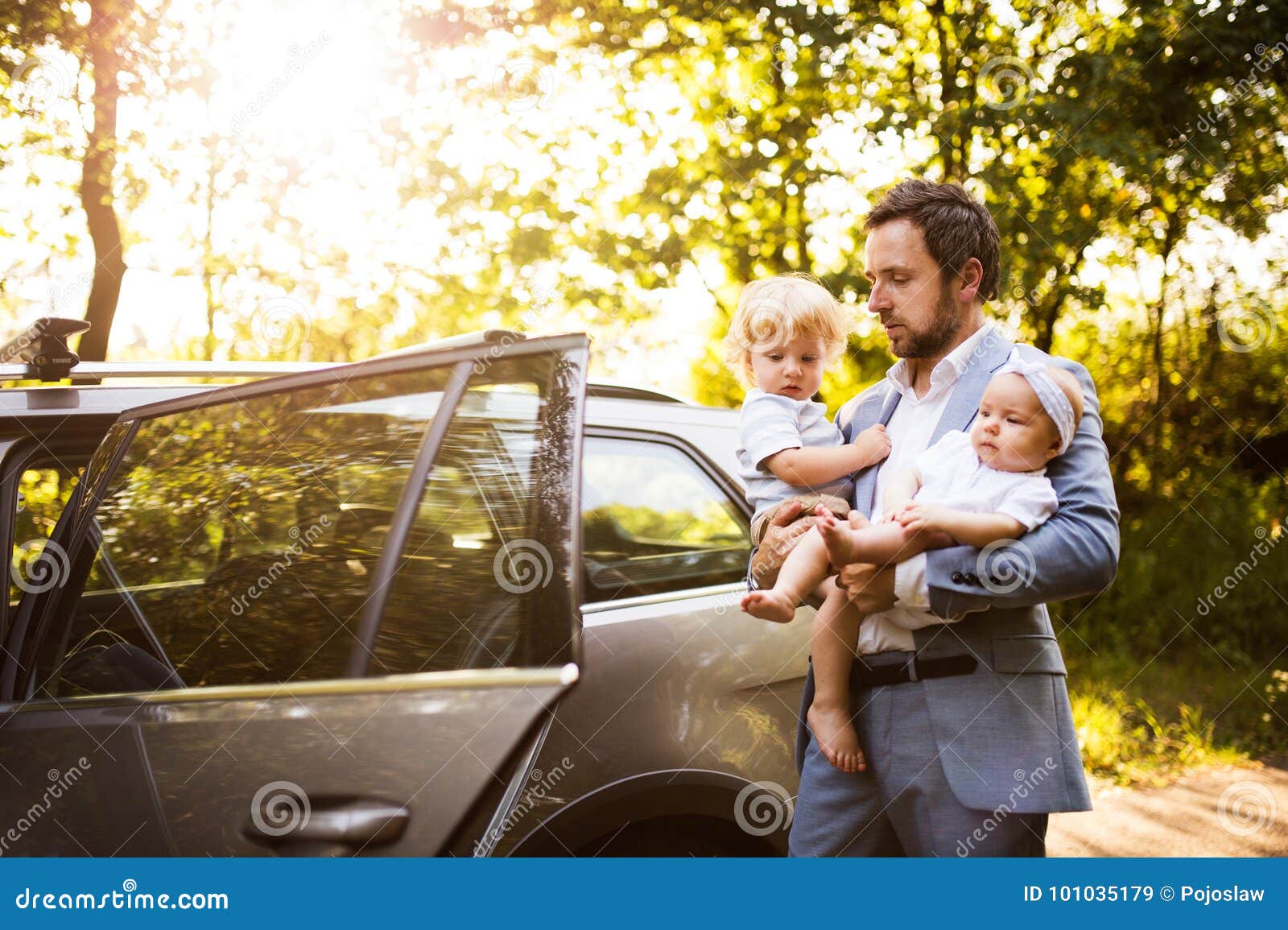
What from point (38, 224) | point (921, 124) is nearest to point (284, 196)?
point (38, 224)

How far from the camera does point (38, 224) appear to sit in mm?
7668

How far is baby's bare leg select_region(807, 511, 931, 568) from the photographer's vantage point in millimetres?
1783

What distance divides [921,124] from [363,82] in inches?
168

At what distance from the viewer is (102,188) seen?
726 cm

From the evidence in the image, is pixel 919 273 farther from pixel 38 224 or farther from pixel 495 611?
pixel 38 224

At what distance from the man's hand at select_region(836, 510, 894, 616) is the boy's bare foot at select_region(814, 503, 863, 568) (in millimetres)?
23

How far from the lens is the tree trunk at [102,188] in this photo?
6809 millimetres

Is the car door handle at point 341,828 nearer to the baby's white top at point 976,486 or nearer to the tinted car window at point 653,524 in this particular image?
the tinted car window at point 653,524

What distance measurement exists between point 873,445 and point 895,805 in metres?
0.72

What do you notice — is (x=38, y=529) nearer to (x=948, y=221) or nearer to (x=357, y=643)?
(x=357, y=643)

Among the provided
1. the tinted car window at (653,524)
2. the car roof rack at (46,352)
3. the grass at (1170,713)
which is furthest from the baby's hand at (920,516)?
the grass at (1170,713)

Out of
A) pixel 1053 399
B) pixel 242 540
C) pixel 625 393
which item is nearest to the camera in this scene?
pixel 1053 399

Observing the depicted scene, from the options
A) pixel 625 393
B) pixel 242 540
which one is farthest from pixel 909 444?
pixel 242 540

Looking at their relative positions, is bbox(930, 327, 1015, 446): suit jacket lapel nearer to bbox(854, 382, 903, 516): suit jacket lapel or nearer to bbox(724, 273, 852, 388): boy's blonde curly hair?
bbox(854, 382, 903, 516): suit jacket lapel
